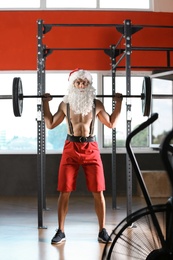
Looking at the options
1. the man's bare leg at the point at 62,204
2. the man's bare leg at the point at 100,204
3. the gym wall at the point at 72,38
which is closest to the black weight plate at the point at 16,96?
the man's bare leg at the point at 62,204

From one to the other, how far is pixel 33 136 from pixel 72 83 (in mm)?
3481

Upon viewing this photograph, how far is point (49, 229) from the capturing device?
5281 mm

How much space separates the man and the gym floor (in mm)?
214

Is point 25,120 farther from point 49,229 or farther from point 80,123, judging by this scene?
point 80,123

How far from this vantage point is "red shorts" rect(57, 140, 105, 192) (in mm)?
4648

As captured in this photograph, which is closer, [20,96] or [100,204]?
[100,204]

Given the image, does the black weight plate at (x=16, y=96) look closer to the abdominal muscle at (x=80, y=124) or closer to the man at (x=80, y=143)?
the man at (x=80, y=143)

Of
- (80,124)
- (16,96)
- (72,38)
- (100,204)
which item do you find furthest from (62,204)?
(72,38)

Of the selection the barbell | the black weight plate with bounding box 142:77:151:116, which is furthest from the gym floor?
the black weight plate with bounding box 142:77:151:116

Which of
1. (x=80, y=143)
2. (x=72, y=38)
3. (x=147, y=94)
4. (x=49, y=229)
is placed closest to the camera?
(x=80, y=143)

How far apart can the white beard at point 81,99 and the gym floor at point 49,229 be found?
50.0 inches

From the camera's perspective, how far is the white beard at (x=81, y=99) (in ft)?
15.4

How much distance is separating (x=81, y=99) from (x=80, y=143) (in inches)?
16.7

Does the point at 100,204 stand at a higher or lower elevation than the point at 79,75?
lower
